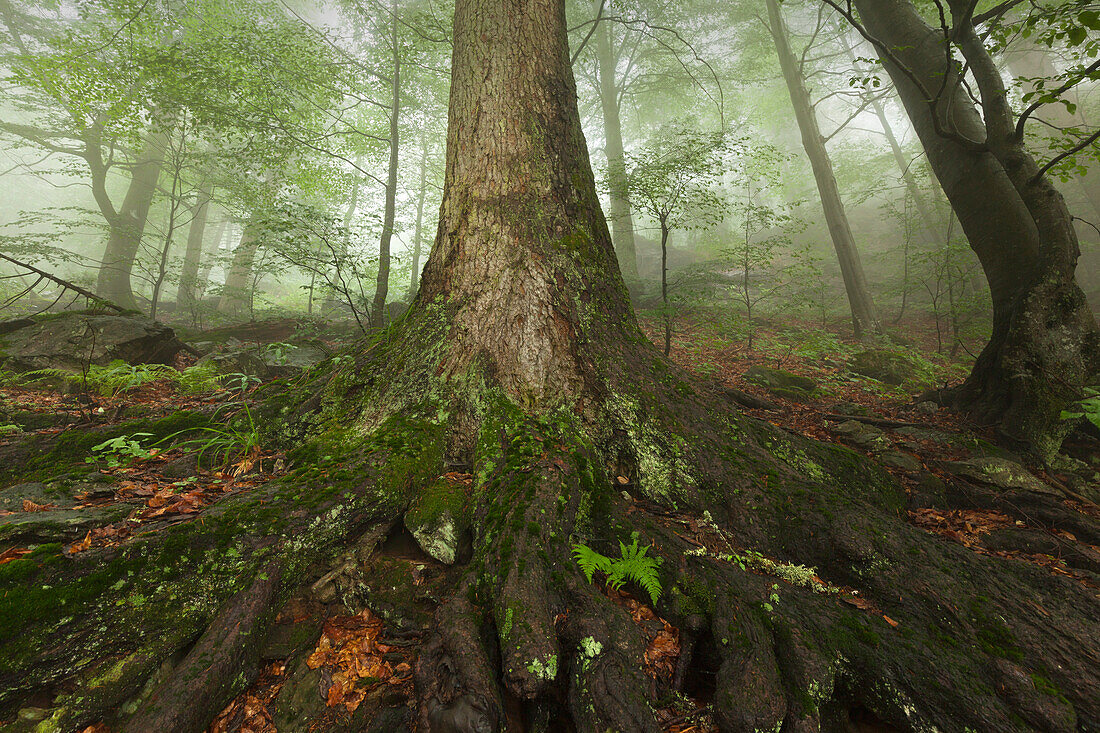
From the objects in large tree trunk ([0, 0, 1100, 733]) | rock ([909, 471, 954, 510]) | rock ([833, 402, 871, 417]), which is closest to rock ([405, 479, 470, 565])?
large tree trunk ([0, 0, 1100, 733])

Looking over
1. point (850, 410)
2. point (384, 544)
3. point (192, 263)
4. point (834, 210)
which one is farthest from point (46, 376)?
point (834, 210)

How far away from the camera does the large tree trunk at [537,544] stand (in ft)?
5.22

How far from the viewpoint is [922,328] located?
11766 mm

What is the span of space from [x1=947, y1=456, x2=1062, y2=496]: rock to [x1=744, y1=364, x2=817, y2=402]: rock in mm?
2227

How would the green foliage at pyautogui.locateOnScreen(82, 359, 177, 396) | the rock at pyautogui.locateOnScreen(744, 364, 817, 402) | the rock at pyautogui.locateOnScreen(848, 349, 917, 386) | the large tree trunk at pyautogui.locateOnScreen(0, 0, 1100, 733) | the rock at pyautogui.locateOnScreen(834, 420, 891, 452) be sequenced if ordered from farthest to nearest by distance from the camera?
the rock at pyautogui.locateOnScreen(848, 349, 917, 386)
the rock at pyautogui.locateOnScreen(744, 364, 817, 402)
the green foliage at pyautogui.locateOnScreen(82, 359, 177, 396)
the rock at pyautogui.locateOnScreen(834, 420, 891, 452)
the large tree trunk at pyautogui.locateOnScreen(0, 0, 1100, 733)

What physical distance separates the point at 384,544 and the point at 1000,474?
498cm

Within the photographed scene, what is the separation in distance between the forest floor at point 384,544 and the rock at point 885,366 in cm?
120

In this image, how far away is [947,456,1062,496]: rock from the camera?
10.3 ft

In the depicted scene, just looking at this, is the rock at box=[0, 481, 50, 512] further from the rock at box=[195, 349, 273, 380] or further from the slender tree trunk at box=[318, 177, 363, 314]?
the rock at box=[195, 349, 273, 380]

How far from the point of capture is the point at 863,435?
3.97 metres

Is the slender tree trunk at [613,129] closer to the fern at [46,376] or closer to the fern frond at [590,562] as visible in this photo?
the fern frond at [590,562]

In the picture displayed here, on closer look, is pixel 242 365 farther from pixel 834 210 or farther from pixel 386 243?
pixel 834 210

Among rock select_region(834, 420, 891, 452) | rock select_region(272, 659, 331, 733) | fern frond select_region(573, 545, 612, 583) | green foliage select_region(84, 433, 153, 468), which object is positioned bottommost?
A: rock select_region(272, 659, 331, 733)

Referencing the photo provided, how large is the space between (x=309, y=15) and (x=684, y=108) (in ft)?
71.0
